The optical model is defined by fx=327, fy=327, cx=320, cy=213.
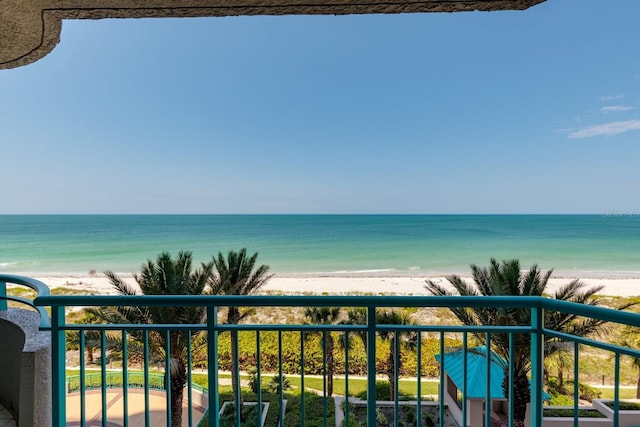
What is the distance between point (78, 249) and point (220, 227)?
1531cm

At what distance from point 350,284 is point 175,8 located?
842 inches

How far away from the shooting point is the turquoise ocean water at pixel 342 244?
25641mm

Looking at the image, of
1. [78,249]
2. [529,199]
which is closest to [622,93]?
[529,199]

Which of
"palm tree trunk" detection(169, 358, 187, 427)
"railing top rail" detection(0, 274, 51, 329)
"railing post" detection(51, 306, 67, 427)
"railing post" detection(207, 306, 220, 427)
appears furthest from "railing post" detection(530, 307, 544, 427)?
"palm tree trunk" detection(169, 358, 187, 427)

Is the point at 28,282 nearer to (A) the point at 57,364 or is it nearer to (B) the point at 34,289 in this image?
(B) the point at 34,289

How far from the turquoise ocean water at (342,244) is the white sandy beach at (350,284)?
1512mm

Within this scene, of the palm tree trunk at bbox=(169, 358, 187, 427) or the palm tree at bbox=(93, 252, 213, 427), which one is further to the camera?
the palm tree trunk at bbox=(169, 358, 187, 427)

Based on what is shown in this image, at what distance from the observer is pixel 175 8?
1.74m

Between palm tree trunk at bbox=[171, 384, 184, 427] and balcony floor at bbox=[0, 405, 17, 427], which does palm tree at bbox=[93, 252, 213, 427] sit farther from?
balcony floor at bbox=[0, 405, 17, 427]

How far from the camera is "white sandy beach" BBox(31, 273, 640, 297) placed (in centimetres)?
1995

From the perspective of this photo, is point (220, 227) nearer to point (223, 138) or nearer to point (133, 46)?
point (223, 138)

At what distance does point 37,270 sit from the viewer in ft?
79.8

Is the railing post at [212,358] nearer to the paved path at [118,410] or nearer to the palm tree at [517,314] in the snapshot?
the palm tree at [517,314]

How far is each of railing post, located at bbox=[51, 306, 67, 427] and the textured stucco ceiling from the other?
1.54 meters
